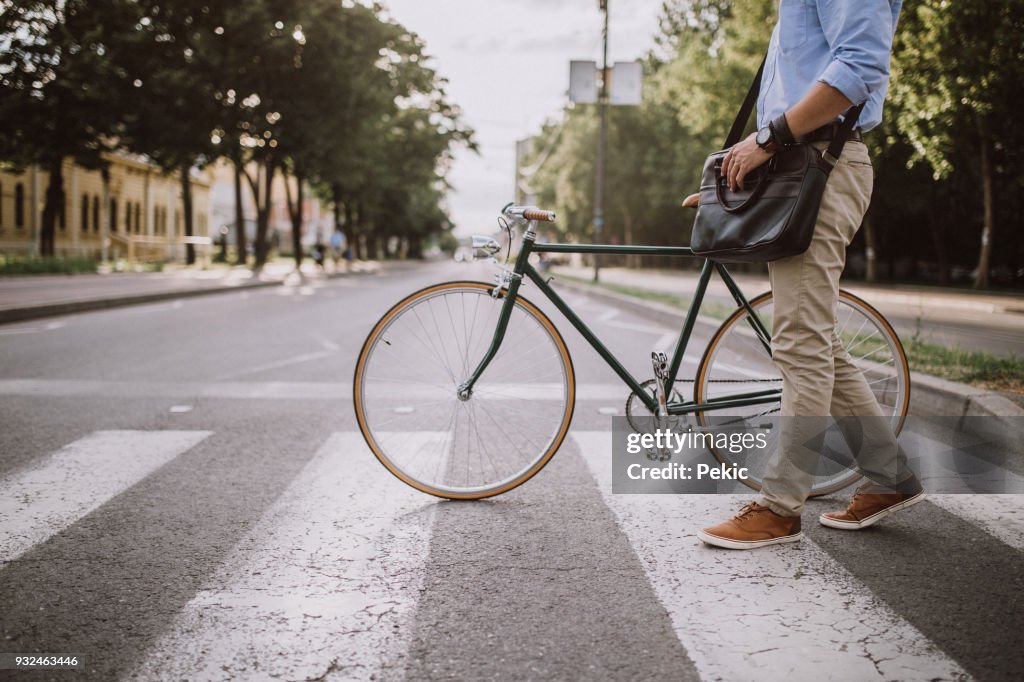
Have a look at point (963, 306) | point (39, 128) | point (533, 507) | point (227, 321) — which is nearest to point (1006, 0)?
point (963, 306)

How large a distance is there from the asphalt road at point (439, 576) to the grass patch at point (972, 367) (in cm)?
138

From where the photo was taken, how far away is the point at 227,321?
41.8 feet

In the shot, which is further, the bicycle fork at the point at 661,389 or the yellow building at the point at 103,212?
the yellow building at the point at 103,212

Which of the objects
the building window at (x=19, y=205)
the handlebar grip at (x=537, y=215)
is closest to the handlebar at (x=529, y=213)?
the handlebar grip at (x=537, y=215)

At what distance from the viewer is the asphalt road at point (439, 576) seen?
7.54 feet

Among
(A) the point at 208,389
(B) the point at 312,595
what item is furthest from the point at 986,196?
(B) the point at 312,595

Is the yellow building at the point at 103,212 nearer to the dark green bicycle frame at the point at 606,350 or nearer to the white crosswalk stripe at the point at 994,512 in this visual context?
the dark green bicycle frame at the point at 606,350

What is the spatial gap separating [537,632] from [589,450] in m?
2.28

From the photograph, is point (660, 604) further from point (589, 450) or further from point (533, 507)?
point (589, 450)

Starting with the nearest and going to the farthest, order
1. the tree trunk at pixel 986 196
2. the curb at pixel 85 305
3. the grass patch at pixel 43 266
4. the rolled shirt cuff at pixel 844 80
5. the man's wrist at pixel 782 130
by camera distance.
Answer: the rolled shirt cuff at pixel 844 80
the man's wrist at pixel 782 130
the curb at pixel 85 305
the grass patch at pixel 43 266
the tree trunk at pixel 986 196

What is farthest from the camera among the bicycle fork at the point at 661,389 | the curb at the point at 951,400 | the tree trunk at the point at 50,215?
the tree trunk at the point at 50,215

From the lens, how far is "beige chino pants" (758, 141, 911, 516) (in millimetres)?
2986

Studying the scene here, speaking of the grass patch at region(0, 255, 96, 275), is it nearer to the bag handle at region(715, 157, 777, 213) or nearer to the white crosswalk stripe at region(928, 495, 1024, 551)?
the bag handle at region(715, 157, 777, 213)

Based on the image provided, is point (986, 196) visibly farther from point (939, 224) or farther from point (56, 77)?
point (56, 77)
